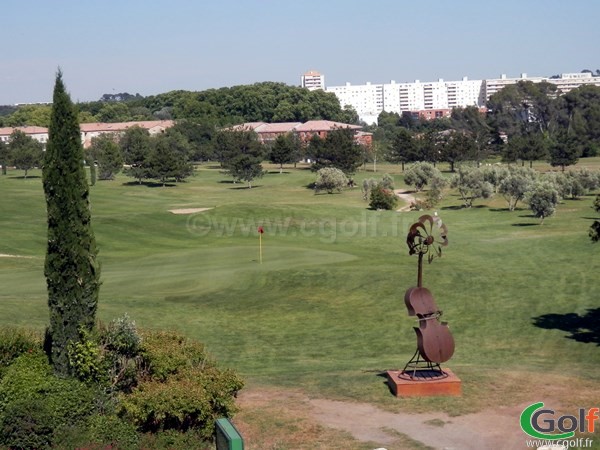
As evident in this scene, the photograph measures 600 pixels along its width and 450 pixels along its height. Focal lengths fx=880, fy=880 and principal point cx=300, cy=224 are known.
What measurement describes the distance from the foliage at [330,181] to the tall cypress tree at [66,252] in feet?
280

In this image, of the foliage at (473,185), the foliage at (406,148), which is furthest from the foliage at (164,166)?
the foliage at (473,185)

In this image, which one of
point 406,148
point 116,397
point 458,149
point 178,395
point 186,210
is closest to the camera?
point 178,395

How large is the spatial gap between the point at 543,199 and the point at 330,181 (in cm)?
3663

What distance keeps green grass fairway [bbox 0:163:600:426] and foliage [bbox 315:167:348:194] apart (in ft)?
117

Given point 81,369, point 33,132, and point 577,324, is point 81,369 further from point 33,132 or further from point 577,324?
point 33,132

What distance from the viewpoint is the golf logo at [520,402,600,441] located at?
17031 millimetres

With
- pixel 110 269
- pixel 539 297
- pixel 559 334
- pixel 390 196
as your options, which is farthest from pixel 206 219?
pixel 559 334

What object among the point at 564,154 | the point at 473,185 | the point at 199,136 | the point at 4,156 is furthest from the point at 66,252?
the point at 199,136

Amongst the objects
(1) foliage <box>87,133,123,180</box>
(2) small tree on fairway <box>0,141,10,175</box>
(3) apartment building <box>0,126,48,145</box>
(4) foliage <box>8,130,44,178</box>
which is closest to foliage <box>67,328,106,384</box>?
(4) foliage <box>8,130,44,178</box>

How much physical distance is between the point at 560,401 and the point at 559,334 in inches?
426

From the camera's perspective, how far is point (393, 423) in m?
17.7

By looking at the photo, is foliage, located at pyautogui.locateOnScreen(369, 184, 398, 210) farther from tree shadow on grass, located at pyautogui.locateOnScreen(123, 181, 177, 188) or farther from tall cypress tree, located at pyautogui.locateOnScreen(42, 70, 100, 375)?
tall cypress tree, located at pyautogui.locateOnScreen(42, 70, 100, 375)

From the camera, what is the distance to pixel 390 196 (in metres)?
86.0

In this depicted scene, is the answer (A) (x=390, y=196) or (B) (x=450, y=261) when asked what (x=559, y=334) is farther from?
(A) (x=390, y=196)
